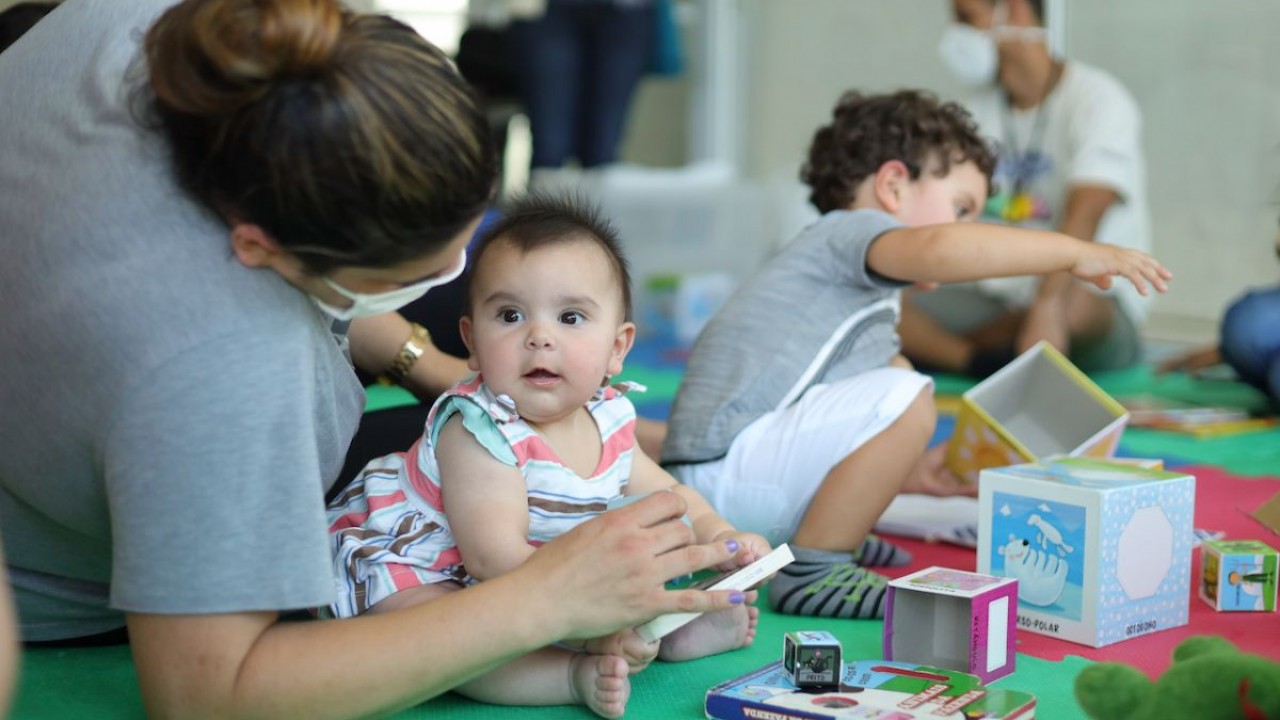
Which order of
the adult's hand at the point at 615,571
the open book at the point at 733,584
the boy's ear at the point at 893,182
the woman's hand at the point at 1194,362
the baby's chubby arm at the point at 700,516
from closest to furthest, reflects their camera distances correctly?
the adult's hand at the point at 615,571, the open book at the point at 733,584, the baby's chubby arm at the point at 700,516, the boy's ear at the point at 893,182, the woman's hand at the point at 1194,362

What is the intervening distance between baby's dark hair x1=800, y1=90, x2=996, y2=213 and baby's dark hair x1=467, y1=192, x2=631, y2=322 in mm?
671

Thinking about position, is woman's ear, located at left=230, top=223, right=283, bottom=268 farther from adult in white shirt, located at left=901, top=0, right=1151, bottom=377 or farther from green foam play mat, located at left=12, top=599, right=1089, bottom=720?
adult in white shirt, located at left=901, top=0, right=1151, bottom=377

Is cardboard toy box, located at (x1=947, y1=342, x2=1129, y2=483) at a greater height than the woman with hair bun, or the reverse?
the woman with hair bun

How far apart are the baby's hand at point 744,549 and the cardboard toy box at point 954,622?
138 millimetres

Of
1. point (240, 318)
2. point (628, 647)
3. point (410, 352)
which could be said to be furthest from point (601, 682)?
point (410, 352)

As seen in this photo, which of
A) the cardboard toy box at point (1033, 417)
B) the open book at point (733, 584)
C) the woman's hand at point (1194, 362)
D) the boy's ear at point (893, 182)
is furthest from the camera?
the woman's hand at point (1194, 362)

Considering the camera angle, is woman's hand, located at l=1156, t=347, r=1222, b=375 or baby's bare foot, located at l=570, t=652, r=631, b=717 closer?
baby's bare foot, located at l=570, t=652, r=631, b=717

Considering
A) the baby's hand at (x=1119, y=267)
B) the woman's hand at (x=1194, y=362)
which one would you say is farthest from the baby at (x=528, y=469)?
the woman's hand at (x=1194, y=362)

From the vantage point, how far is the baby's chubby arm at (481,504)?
1.15 m

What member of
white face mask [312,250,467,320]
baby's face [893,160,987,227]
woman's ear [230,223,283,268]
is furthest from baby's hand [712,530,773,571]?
baby's face [893,160,987,227]

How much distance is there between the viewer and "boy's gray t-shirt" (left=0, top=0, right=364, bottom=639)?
900 mm

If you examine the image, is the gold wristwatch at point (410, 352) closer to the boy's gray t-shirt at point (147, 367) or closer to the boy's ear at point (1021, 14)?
the boy's gray t-shirt at point (147, 367)

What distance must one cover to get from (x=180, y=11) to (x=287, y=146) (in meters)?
0.15

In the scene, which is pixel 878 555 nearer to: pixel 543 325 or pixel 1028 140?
pixel 543 325
